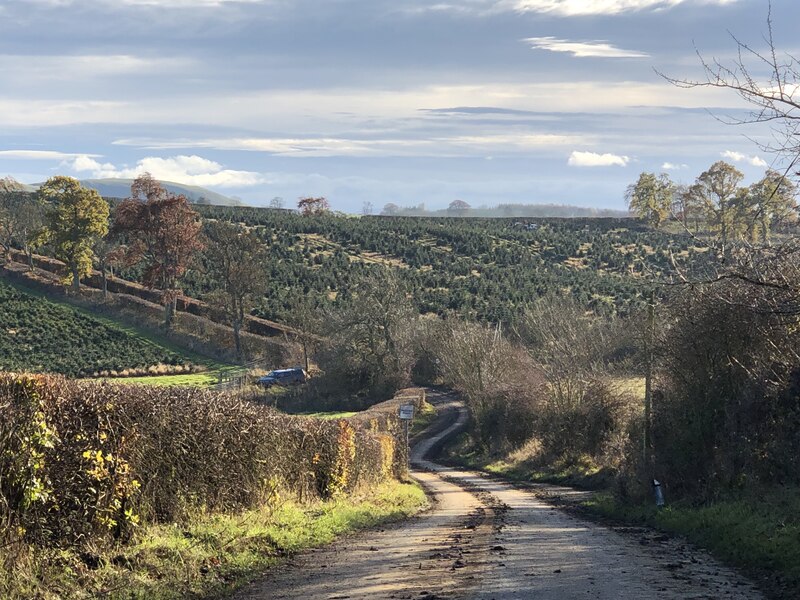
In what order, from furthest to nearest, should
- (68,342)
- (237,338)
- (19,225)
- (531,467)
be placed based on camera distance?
(19,225) → (237,338) → (68,342) → (531,467)

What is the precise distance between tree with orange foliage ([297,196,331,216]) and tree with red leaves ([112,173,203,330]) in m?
65.7

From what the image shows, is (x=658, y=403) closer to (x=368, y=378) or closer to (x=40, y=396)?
(x=40, y=396)

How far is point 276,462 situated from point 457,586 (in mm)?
6698

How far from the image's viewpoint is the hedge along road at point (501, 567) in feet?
31.8

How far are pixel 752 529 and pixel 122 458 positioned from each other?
9.97 meters

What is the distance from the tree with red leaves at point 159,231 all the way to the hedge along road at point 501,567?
56409mm

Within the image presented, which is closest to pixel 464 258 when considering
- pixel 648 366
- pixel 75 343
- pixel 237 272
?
pixel 237 272

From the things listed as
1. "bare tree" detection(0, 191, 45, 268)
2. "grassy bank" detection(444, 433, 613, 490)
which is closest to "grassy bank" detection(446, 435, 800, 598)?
"grassy bank" detection(444, 433, 613, 490)

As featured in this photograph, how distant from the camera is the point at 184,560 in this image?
1030cm

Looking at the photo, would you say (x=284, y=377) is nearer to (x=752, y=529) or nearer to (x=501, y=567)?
(x=752, y=529)

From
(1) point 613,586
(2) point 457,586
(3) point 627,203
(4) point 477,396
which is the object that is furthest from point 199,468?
(3) point 627,203

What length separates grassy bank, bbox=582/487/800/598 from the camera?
37.9 ft

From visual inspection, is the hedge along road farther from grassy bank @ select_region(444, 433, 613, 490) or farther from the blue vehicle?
the blue vehicle

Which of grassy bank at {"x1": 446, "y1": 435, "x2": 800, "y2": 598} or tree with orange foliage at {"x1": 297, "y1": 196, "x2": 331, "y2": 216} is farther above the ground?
tree with orange foliage at {"x1": 297, "y1": 196, "x2": 331, "y2": 216}
